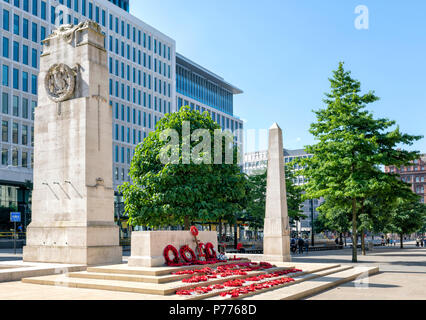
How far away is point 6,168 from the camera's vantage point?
5828cm

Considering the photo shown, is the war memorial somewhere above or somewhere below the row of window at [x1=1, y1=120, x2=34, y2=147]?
below

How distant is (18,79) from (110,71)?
17.0 meters

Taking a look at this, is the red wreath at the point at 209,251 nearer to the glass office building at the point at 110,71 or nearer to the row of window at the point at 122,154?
the glass office building at the point at 110,71

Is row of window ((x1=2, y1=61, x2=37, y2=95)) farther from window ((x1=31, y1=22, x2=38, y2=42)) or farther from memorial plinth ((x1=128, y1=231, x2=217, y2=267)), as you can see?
memorial plinth ((x1=128, y1=231, x2=217, y2=267))

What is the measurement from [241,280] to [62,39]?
14951 mm

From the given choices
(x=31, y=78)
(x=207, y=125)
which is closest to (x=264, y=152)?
Result: (x=31, y=78)

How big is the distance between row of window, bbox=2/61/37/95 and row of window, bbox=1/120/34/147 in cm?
481

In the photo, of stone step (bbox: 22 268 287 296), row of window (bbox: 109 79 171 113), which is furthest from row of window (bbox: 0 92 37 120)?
stone step (bbox: 22 268 287 296)

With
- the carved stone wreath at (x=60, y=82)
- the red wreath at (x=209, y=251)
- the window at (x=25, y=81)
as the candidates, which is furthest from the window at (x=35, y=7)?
the red wreath at (x=209, y=251)

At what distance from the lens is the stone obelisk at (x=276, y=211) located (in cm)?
2520

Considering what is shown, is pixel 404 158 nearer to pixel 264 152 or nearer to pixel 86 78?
pixel 86 78

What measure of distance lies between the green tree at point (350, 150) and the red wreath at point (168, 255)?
15.1 meters

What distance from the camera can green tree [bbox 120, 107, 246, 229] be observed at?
1199 inches

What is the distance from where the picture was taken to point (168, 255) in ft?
55.7
